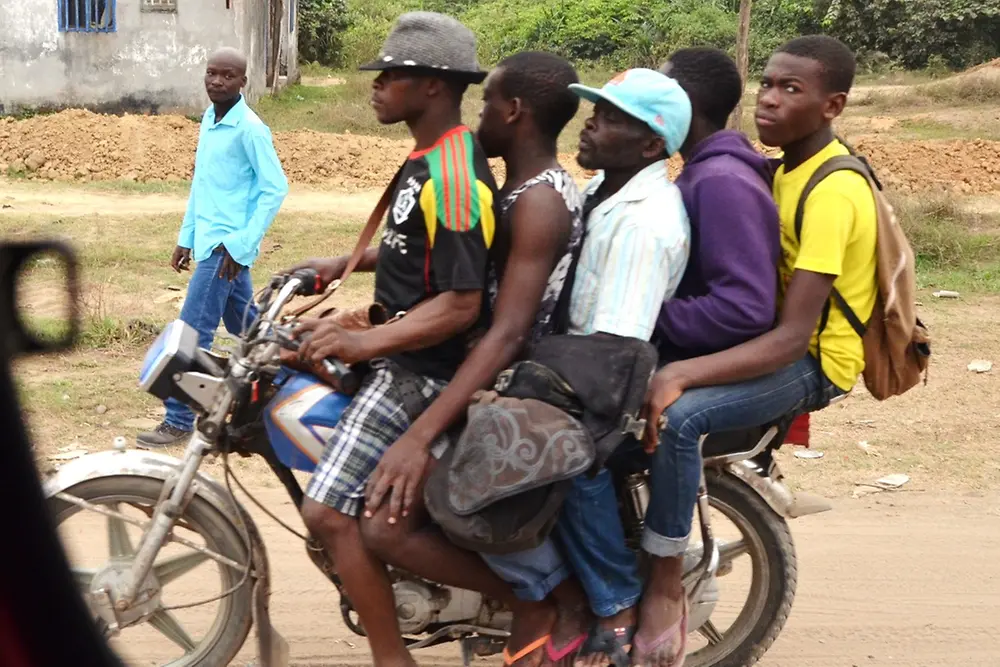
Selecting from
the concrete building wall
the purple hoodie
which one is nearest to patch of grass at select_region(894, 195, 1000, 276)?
the purple hoodie

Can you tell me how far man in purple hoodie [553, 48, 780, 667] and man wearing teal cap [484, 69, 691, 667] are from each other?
17 mm

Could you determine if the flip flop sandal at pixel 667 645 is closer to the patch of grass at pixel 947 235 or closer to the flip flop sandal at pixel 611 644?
the flip flop sandal at pixel 611 644

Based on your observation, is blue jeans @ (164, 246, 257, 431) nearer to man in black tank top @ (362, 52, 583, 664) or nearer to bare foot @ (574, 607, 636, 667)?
man in black tank top @ (362, 52, 583, 664)

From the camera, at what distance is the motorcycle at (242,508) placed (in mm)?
3273

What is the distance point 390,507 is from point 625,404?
0.68m

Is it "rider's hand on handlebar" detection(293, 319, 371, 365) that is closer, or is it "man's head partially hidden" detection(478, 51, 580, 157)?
"rider's hand on handlebar" detection(293, 319, 371, 365)

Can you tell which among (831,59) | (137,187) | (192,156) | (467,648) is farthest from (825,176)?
(192,156)

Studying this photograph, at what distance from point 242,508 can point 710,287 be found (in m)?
1.49

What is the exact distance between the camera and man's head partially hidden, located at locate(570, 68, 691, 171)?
10.6 ft

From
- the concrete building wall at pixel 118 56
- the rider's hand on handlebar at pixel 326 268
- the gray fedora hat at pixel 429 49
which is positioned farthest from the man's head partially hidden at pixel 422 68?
the concrete building wall at pixel 118 56

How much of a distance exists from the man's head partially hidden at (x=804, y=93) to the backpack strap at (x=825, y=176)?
0.16 meters

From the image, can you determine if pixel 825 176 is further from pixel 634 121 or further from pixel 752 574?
pixel 752 574

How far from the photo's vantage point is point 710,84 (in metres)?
3.77

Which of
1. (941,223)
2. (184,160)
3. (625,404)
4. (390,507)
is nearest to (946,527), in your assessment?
(625,404)
